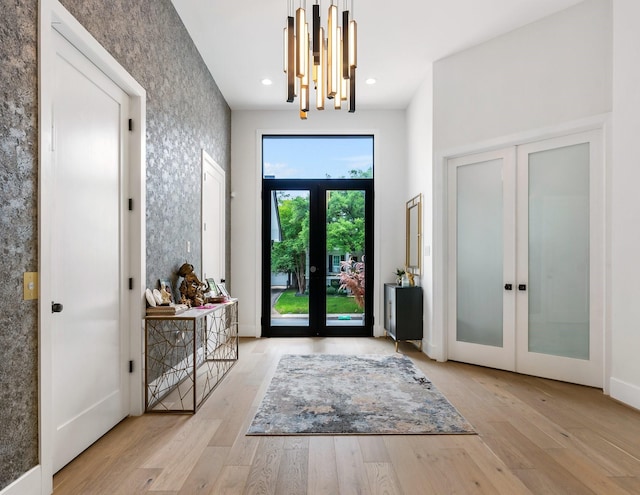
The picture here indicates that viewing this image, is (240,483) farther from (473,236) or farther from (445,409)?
(473,236)

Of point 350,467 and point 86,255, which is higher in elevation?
point 86,255

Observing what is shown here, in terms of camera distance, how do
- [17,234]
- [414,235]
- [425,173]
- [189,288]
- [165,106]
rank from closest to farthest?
1. [17,234]
2. [165,106]
3. [189,288]
4. [425,173]
5. [414,235]

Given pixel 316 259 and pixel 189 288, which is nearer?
pixel 189 288

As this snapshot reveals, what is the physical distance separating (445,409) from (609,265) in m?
1.80

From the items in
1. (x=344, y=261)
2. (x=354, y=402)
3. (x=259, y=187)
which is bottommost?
(x=354, y=402)

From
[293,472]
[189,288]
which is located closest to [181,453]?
[293,472]

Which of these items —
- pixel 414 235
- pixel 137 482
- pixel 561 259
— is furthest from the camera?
pixel 414 235

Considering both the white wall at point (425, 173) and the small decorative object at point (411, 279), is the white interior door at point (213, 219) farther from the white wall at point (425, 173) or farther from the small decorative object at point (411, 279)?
the white wall at point (425, 173)

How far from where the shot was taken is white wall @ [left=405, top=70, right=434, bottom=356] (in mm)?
4582

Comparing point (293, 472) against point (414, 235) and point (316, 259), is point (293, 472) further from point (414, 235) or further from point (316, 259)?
point (316, 259)

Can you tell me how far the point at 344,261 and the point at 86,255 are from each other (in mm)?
3856

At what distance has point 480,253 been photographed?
4.21 m

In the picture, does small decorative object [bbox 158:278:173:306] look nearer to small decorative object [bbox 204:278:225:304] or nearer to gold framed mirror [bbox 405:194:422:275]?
Result: small decorative object [bbox 204:278:225:304]

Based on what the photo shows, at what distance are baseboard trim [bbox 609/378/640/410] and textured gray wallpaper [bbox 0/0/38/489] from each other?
12.1 feet
